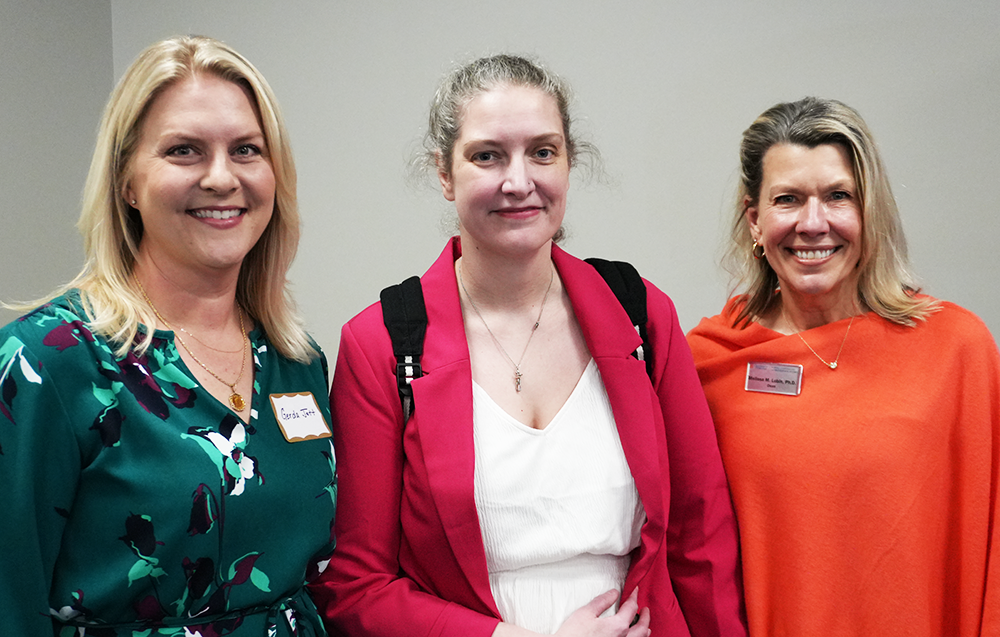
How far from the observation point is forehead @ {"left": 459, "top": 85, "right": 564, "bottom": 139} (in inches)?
69.0

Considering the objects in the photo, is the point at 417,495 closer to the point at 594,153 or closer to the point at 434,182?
the point at 434,182

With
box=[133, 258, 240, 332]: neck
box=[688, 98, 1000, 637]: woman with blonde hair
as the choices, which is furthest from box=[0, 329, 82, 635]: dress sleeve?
box=[688, 98, 1000, 637]: woman with blonde hair

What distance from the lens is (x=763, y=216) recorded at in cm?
209

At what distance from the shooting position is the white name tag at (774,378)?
2.00 m

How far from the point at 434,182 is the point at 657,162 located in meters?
1.53

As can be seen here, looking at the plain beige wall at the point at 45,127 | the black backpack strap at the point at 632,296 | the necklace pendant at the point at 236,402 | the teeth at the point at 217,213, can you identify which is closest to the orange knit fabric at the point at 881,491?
the black backpack strap at the point at 632,296

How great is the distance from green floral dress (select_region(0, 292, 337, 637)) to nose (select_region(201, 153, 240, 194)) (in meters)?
0.31

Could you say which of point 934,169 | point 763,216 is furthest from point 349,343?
point 934,169

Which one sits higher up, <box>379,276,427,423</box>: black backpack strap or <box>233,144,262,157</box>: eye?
<box>233,144,262,157</box>: eye

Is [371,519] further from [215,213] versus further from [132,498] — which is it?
[215,213]

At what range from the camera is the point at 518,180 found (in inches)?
67.7

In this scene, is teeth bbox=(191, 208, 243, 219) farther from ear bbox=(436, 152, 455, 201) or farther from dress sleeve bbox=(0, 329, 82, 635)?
ear bbox=(436, 152, 455, 201)

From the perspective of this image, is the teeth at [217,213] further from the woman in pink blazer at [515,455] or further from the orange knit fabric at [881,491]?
the orange knit fabric at [881,491]

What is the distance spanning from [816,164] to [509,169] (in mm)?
824
